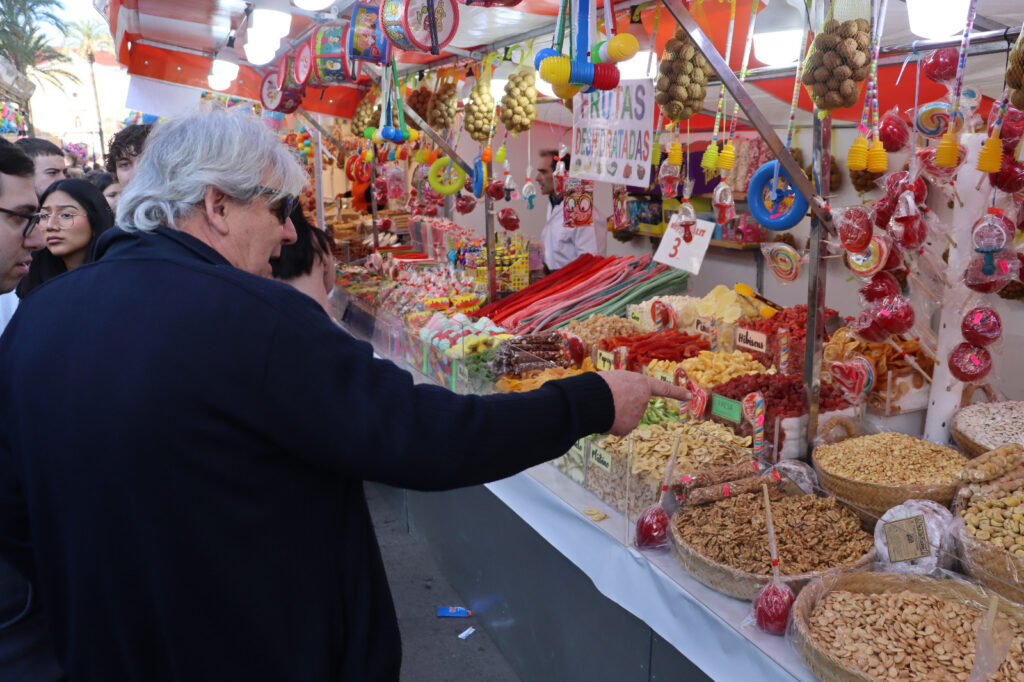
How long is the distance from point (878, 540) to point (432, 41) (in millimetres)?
2278

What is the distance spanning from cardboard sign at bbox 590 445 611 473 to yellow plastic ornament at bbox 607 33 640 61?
1.09 metres

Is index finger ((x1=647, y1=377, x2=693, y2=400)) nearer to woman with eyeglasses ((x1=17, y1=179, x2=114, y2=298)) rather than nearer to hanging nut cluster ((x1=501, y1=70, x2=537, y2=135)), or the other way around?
A: woman with eyeglasses ((x1=17, y1=179, x2=114, y2=298))

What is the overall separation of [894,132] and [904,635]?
1348 mm

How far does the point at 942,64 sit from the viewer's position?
6.42 feet

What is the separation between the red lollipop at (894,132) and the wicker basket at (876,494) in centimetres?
93

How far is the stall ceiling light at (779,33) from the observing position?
2352 millimetres

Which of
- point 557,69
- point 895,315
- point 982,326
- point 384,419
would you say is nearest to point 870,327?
point 895,315

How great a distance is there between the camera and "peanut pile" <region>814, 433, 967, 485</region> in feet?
6.08

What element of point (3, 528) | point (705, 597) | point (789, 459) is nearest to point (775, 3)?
point (789, 459)

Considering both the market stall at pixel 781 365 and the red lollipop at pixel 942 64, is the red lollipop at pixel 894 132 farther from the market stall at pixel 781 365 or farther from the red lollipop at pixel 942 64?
the red lollipop at pixel 942 64

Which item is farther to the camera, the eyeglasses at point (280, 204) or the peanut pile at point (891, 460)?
the peanut pile at point (891, 460)

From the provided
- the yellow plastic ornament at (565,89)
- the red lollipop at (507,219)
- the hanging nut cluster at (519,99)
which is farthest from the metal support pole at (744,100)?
the red lollipop at (507,219)

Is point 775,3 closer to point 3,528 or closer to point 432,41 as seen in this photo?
point 432,41

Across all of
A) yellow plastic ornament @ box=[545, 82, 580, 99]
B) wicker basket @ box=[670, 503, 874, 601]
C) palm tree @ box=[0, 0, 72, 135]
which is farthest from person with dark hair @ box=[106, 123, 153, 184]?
palm tree @ box=[0, 0, 72, 135]
